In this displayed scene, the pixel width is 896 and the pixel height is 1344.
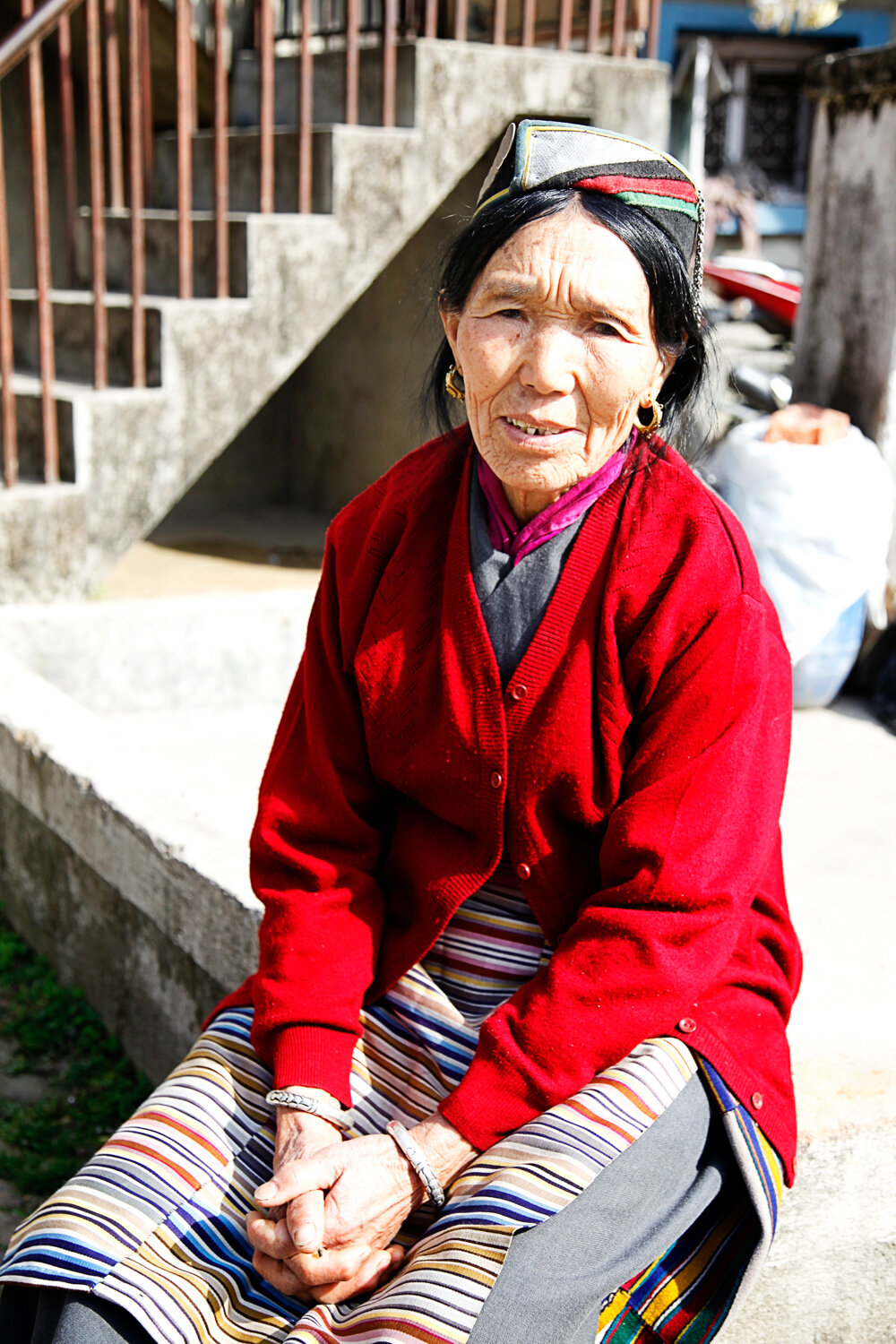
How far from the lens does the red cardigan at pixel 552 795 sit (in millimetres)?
1479

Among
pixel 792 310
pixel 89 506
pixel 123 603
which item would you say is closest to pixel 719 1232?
pixel 123 603

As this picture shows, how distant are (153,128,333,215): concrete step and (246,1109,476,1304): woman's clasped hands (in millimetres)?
3985

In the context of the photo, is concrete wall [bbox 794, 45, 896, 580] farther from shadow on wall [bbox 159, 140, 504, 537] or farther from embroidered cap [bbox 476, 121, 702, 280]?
embroidered cap [bbox 476, 121, 702, 280]

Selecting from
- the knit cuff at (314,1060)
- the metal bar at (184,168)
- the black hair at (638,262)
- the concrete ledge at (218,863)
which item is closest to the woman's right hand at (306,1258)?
the knit cuff at (314,1060)

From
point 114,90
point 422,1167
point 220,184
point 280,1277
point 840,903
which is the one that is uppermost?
point 114,90

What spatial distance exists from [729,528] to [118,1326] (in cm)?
115

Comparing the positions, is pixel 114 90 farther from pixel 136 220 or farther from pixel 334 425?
pixel 334 425

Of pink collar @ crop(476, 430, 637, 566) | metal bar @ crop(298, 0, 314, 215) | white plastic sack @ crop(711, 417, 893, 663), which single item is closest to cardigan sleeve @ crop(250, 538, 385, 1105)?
pink collar @ crop(476, 430, 637, 566)

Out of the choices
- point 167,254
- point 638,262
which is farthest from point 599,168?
point 167,254

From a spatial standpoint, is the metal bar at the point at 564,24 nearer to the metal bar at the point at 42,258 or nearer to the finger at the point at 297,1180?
the metal bar at the point at 42,258

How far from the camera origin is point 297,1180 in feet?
4.69

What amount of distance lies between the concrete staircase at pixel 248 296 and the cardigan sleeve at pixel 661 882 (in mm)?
3227

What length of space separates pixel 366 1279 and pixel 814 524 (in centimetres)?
285

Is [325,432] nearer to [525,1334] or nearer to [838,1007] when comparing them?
[838,1007]
